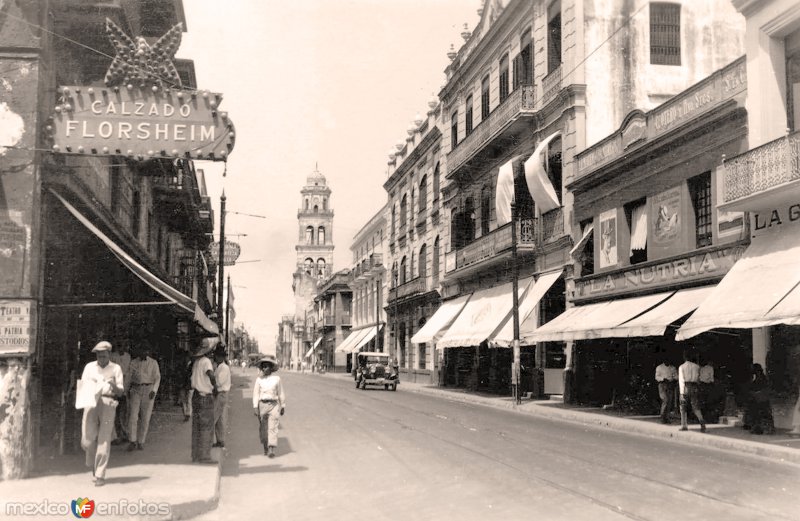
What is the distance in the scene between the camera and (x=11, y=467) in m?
9.78

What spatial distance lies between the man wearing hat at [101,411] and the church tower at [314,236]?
89.1 metres

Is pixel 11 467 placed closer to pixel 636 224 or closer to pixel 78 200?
pixel 78 200

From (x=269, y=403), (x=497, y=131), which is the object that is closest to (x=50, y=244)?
(x=269, y=403)

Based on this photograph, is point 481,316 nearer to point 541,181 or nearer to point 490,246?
point 490,246

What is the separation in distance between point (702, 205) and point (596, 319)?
3.87 meters

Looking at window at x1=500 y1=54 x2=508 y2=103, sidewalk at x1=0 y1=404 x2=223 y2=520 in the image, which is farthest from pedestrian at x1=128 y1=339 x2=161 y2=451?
window at x1=500 y1=54 x2=508 y2=103

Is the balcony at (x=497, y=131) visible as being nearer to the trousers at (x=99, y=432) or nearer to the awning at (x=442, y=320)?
the awning at (x=442, y=320)

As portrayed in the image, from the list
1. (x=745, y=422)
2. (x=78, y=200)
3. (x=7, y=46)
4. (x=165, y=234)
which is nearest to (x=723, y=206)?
(x=745, y=422)

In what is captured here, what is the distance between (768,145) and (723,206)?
1567 mm

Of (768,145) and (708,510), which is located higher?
(768,145)

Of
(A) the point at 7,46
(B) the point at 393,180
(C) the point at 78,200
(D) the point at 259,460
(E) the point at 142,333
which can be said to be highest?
(B) the point at 393,180

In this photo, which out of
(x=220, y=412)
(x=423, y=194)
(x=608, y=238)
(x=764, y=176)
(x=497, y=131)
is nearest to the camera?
(x=220, y=412)

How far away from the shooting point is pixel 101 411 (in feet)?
31.4

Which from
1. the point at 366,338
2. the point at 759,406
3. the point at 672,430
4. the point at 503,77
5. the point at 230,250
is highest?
the point at 503,77
